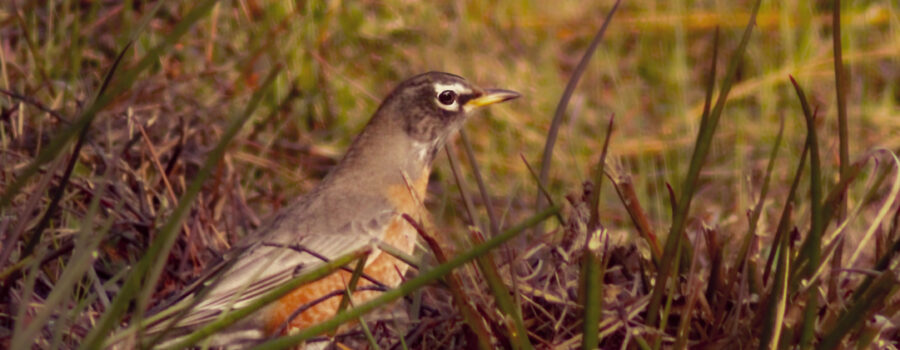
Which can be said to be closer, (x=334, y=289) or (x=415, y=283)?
(x=415, y=283)

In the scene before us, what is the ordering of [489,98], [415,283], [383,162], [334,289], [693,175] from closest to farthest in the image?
[415,283]
[693,175]
[334,289]
[383,162]
[489,98]

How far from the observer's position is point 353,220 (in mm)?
2789

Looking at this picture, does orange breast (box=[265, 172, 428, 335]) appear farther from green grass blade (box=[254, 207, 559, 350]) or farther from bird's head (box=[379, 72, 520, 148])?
green grass blade (box=[254, 207, 559, 350])

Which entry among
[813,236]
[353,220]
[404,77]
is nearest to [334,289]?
[353,220]

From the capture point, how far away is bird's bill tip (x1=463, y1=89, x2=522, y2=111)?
10.2 feet

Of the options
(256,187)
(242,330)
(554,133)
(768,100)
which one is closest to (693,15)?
(768,100)

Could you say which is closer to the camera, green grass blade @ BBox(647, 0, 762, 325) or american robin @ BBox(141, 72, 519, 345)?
green grass blade @ BBox(647, 0, 762, 325)

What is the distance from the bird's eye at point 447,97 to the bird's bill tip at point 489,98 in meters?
0.05

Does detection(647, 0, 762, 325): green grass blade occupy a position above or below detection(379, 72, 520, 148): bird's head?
below

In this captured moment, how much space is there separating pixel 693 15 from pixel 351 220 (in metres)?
2.91

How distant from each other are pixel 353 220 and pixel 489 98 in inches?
22.4

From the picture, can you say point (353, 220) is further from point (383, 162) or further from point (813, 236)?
point (813, 236)

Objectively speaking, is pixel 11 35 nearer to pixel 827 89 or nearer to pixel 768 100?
pixel 768 100

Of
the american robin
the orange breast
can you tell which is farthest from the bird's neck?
the orange breast
